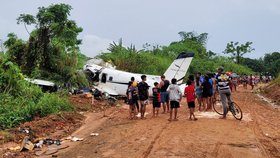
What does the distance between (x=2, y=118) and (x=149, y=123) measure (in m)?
5.47

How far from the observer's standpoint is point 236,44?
306 feet

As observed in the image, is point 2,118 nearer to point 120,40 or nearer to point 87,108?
point 87,108

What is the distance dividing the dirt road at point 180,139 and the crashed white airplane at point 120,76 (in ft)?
33.9

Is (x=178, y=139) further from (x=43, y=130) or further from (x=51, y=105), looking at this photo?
(x=51, y=105)

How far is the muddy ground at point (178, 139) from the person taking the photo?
10.8m

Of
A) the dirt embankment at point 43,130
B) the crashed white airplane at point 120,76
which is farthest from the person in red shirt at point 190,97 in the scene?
the crashed white airplane at point 120,76

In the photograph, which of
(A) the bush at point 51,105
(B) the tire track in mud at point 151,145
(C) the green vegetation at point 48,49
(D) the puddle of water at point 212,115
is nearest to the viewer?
(B) the tire track in mud at point 151,145

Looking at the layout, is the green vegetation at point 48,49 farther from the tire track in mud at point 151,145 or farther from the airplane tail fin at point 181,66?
the tire track in mud at point 151,145

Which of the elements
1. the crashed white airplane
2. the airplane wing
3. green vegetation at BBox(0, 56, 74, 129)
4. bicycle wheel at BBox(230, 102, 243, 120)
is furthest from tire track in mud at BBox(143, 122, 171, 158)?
the airplane wing

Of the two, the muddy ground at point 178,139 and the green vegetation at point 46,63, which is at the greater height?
the green vegetation at point 46,63

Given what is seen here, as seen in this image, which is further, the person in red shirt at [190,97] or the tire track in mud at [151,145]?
the person in red shirt at [190,97]

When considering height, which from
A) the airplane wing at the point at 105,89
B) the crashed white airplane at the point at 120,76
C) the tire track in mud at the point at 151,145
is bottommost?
the tire track in mud at the point at 151,145

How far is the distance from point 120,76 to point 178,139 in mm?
15682

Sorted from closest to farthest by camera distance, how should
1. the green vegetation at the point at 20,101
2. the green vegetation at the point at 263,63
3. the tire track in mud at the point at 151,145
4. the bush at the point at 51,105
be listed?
1. the tire track in mud at the point at 151,145
2. the green vegetation at the point at 20,101
3. the bush at the point at 51,105
4. the green vegetation at the point at 263,63
